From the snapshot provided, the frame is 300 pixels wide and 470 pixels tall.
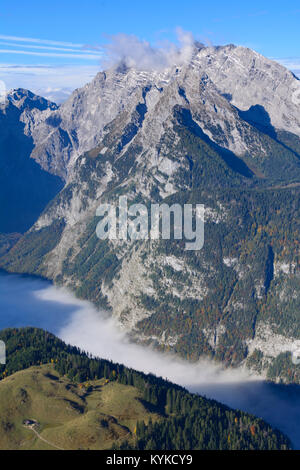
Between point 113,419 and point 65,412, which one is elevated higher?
point 65,412

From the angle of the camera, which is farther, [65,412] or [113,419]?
[65,412]

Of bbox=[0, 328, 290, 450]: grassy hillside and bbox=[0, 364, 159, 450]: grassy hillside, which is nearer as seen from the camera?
bbox=[0, 364, 159, 450]: grassy hillside

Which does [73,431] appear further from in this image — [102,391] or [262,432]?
[262,432]

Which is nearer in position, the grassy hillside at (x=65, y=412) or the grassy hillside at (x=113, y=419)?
the grassy hillside at (x=65, y=412)
